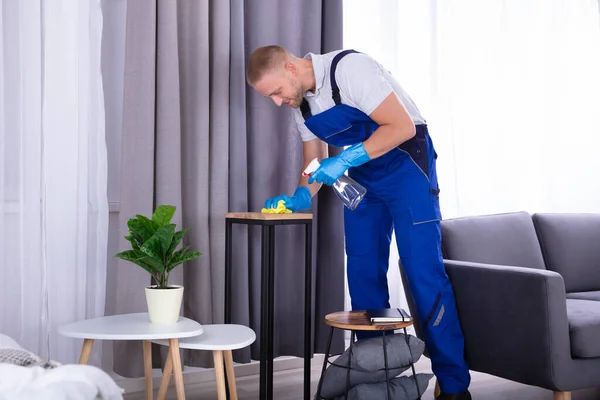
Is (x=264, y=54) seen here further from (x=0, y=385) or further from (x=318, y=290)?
(x=0, y=385)

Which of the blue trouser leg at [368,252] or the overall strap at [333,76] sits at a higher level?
the overall strap at [333,76]

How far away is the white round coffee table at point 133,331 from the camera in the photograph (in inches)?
76.7

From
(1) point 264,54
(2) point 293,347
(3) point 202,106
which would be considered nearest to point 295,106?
(1) point 264,54

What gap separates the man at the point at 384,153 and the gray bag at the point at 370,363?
18cm

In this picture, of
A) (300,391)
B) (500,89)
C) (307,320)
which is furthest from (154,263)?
(500,89)

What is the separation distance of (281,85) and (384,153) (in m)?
0.43

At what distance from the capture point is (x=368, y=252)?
8.39 ft

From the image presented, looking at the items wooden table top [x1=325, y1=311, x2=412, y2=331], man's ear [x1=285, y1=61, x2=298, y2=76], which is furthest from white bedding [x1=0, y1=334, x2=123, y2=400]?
man's ear [x1=285, y1=61, x2=298, y2=76]

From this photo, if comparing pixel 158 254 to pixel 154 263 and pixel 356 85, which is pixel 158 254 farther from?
pixel 356 85

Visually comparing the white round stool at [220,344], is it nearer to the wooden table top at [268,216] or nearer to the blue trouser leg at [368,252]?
the wooden table top at [268,216]

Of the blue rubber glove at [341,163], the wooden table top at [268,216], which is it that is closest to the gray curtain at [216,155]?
the wooden table top at [268,216]

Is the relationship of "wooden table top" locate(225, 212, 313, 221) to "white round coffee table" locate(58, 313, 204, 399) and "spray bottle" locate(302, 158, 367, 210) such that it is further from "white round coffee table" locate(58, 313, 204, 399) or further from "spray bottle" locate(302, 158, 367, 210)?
"white round coffee table" locate(58, 313, 204, 399)

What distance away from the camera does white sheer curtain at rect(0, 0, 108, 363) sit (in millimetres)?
2318

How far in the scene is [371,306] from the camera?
8.43ft
